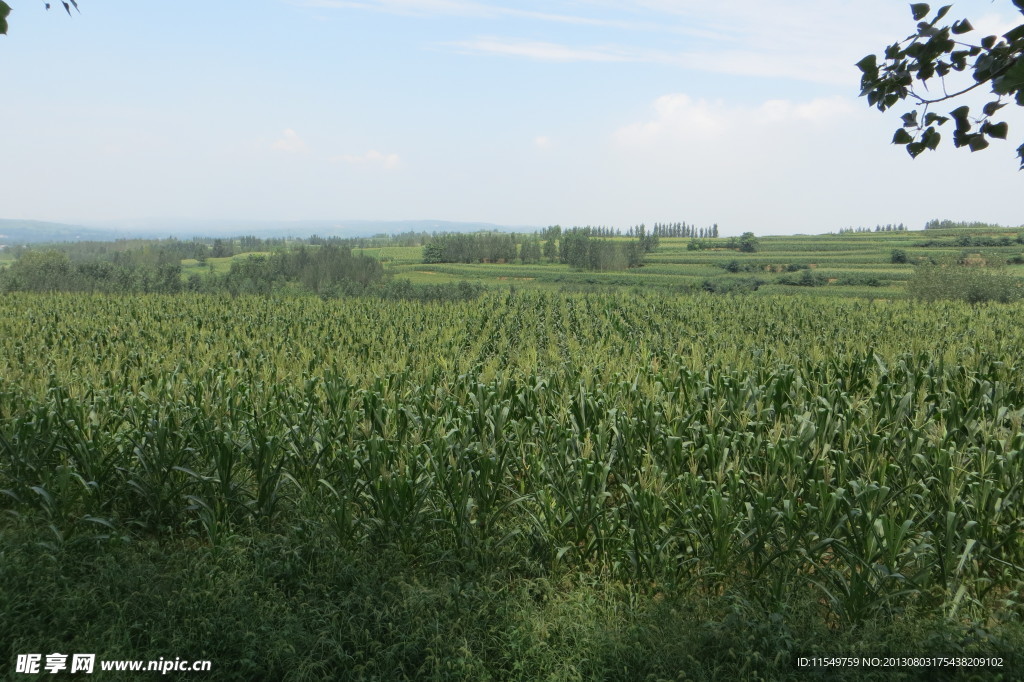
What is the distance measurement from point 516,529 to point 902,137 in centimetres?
469

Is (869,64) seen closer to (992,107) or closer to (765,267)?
(992,107)

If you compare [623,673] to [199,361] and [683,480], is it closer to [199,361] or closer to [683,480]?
[683,480]

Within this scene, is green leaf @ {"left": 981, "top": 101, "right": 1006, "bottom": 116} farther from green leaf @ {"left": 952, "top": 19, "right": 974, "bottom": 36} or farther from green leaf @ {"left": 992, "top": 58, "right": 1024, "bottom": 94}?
green leaf @ {"left": 992, "top": 58, "right": 1024, "bottom": 94}

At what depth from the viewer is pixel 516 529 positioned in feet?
22.7

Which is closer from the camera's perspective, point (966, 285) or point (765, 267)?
point (966, 285)

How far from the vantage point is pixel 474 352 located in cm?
1856

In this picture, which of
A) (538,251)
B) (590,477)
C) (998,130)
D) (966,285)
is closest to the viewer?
(998,130)

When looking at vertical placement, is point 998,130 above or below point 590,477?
above

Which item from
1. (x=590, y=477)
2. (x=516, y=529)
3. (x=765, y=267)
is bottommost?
(x=516, y=529)

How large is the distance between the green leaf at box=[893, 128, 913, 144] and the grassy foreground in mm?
3135

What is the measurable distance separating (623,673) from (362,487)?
3.43 meters

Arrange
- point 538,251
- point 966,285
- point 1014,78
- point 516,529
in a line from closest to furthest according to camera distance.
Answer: point 1014,78, point 516,529, point 966,285, point 538,251

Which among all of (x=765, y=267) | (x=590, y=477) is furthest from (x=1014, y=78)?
(x=765, y=267)

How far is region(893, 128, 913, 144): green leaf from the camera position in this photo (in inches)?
204
